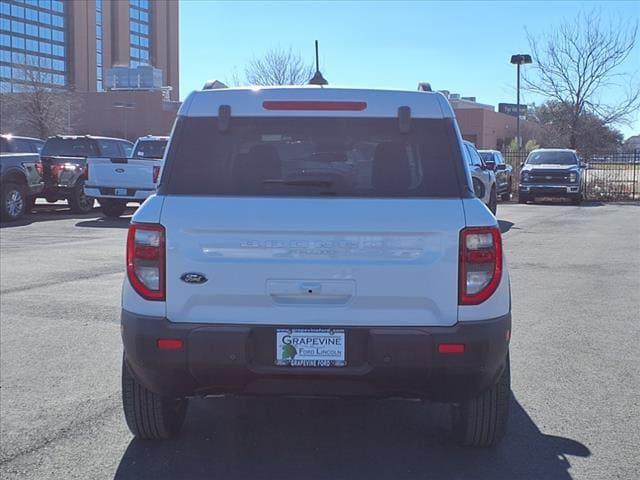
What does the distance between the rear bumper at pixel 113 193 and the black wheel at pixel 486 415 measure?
46.8 ft

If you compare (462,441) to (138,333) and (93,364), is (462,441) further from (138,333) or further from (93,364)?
(93,364)

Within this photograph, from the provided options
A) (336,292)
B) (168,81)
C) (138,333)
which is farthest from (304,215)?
(168,81)

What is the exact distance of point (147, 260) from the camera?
3.70 meters

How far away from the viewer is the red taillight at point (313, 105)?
4.02 meters

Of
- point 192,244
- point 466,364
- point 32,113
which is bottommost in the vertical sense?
point 466,364

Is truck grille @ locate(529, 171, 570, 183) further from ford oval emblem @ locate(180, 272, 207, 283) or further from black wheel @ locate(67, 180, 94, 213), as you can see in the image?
ford oval emblem @ locate(180, 272, 207, 283)

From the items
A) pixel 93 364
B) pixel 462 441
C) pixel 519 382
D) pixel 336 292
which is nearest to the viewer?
pixel 336 292

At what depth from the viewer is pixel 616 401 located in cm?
520

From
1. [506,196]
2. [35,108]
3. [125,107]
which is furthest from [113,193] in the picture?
[125,107]

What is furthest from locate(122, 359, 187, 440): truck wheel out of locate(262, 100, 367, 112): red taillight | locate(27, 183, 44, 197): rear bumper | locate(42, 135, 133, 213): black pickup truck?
locate(42, 135, 133, 213): black pickup truck

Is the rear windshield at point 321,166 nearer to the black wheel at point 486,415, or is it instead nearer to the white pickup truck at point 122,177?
the black wheel at point 486,415

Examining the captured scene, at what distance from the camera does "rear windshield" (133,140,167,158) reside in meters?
19.7

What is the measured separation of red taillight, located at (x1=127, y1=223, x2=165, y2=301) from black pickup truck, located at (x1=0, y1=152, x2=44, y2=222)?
13748 mm

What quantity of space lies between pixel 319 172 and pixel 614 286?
23.3 feet
